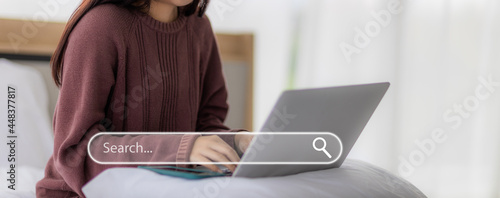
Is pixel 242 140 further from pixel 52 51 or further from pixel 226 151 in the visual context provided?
pixel 52 51

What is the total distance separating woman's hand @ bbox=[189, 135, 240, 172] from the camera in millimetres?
751

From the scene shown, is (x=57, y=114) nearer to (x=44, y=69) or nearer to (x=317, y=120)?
(x=317, y=120)

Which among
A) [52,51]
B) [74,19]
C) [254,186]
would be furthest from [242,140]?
[52,51]

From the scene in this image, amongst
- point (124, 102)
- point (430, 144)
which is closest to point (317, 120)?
point (124, 102)

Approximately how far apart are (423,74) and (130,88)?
168 cm

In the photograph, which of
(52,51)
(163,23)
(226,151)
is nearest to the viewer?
(226,151)

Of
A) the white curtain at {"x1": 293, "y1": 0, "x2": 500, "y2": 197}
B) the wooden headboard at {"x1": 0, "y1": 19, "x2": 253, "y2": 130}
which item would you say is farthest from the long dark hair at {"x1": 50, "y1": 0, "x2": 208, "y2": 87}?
the white curtain at {"x1": 293, "y1": 0, "x2": 500, "y2": 197}

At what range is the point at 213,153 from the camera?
2.46ft

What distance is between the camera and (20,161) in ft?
4.96

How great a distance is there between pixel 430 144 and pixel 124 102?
1698 mm

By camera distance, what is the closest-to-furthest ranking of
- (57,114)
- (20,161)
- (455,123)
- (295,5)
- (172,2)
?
(57,114), (172,2), (20,161), (455,123), (295,5)

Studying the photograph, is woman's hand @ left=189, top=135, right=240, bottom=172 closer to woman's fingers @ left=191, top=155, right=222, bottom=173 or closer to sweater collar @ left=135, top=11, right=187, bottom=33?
woman's fingers @ left=191, top=155, right=222, bottom=173

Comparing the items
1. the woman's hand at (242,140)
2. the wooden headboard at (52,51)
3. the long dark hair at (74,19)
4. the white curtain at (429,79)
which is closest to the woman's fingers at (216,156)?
the woman's hand at (242,140)

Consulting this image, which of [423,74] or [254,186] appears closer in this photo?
[254,186]
